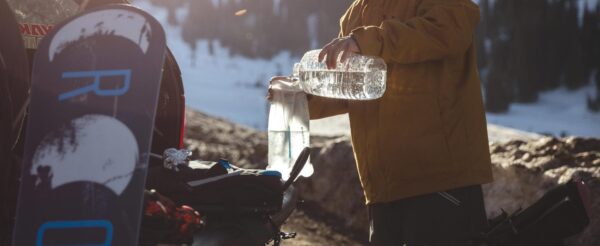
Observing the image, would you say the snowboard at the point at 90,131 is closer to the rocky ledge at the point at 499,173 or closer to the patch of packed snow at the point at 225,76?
the rocky ledge at the point at 499,173

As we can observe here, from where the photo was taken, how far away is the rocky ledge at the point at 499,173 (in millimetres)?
Result: 5320

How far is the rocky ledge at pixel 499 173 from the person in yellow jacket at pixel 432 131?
2020 mm

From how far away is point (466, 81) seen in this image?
121 inches

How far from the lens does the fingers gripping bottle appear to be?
11.9 feet

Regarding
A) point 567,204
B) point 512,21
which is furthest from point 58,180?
point 512,21

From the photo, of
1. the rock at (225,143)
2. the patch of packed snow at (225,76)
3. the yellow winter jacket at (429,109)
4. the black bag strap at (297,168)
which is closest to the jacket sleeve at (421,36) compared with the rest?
the yellow winter jacket at (429,109)

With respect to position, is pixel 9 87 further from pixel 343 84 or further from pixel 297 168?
pixel 343 84

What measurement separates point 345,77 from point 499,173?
277cm

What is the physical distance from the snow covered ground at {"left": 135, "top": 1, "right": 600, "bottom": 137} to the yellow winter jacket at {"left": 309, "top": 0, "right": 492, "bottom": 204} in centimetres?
882

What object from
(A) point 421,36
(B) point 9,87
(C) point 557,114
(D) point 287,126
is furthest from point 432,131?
(C) point 557,114

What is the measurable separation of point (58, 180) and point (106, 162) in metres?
0.19

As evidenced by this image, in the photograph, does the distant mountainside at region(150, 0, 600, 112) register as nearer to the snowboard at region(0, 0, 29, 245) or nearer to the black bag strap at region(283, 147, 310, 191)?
the black bag strap at region(283, 147, 310, 191)

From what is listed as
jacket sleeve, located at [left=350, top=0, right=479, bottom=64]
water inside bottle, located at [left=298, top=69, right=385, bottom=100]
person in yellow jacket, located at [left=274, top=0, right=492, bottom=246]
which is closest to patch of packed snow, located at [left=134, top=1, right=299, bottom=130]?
water inside bottle, located at [left=298, top=69, right=385, bottom=100]

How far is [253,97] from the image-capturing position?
97.2 m
